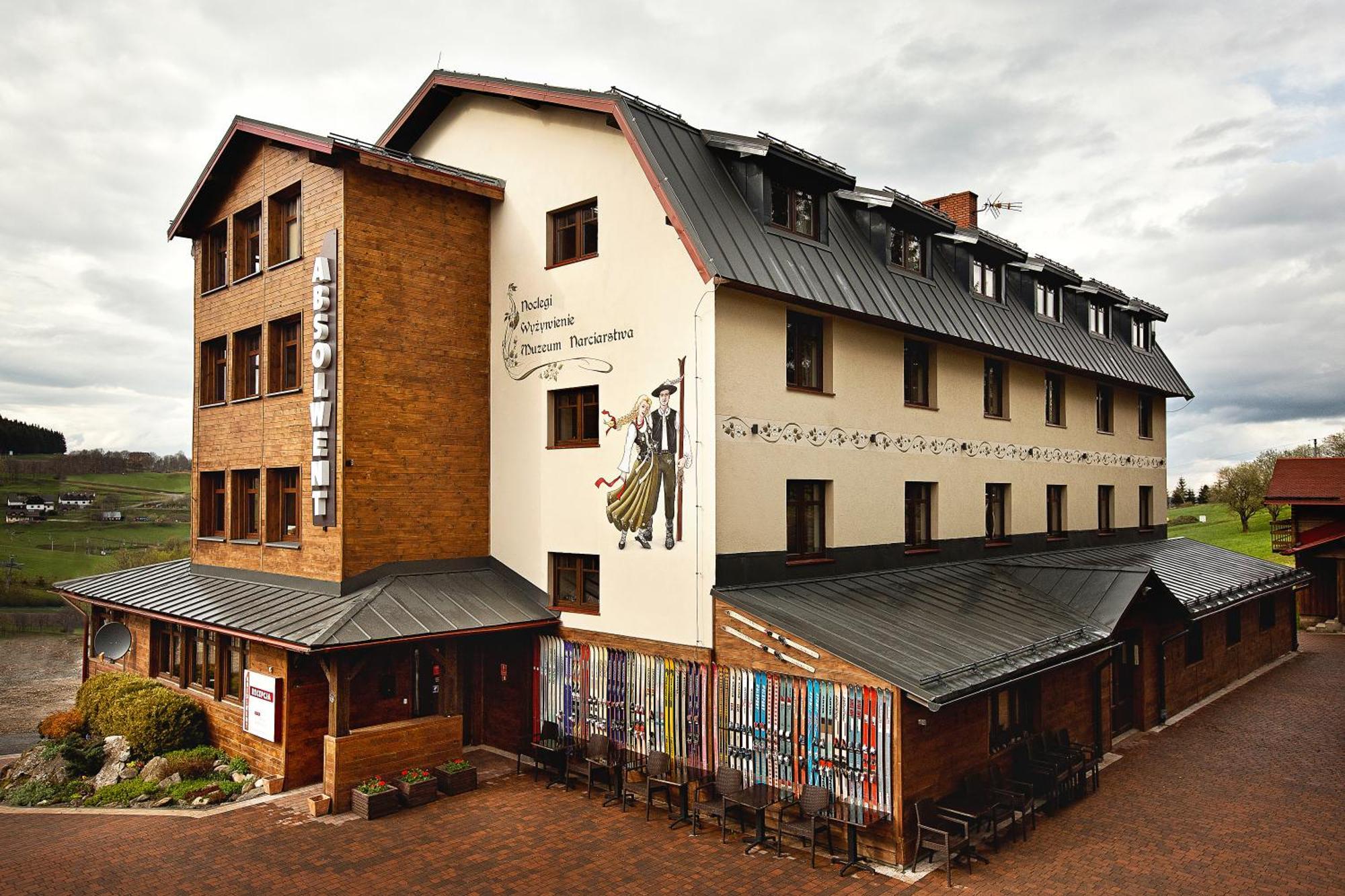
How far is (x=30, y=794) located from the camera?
49.1 feet

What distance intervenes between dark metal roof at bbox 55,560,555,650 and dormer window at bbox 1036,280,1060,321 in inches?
602

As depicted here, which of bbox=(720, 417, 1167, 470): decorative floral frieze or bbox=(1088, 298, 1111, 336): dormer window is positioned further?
bbox=(1088, 298, 1111, 336): dormer window

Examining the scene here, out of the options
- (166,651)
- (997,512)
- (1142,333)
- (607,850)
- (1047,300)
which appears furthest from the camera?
(1142,333)

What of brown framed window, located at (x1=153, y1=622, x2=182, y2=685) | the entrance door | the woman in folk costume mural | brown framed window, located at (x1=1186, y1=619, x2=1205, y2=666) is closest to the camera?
the woman in folk costume mural

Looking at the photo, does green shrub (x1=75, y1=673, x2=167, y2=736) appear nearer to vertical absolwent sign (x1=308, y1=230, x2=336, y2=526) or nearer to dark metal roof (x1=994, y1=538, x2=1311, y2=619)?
vertical absolwent sign (x1=308, y1=230, x2=336, y2=526)

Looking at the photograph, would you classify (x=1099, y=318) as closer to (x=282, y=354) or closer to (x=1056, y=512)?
(x=1056, y=512)

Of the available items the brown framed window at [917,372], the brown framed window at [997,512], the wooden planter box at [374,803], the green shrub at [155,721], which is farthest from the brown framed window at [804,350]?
the green shrub at [155,721]

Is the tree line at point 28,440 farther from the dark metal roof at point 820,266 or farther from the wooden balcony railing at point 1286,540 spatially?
the wooden balcony railing at point 1286,540

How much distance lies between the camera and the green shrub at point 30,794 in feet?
48.6

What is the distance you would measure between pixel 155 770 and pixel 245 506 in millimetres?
5738

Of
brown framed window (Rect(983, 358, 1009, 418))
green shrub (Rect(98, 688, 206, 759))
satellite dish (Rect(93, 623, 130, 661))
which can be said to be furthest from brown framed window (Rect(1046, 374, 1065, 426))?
satellite dish (Rect(93, 623, 130, 661))

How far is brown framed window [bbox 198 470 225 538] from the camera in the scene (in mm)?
20141

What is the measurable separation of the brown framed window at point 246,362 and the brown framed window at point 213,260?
2.09 metres

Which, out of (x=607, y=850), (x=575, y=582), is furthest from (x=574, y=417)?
(x=607, y=850)
